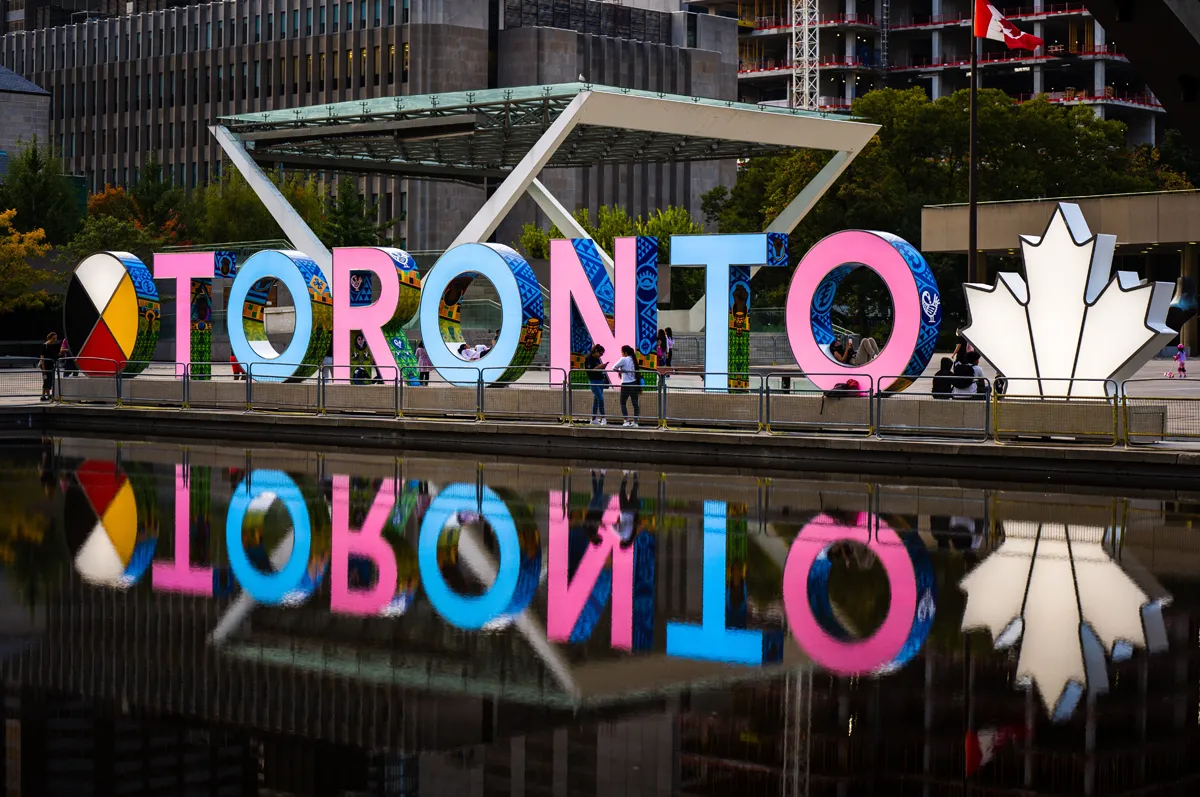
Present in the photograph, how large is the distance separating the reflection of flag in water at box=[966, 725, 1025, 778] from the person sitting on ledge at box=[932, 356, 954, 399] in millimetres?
16051

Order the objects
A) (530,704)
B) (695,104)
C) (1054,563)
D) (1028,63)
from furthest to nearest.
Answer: (1028,63) → (695,104) → (1054,563) → (530,704)

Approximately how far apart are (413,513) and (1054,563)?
755 cm

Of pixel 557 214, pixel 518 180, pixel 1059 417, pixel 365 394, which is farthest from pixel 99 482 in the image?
pixel 557 214

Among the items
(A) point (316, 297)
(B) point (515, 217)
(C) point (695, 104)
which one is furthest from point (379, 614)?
(B) point (515, 217)

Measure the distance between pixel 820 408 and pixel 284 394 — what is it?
1259cm

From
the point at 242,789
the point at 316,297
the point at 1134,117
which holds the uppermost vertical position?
the point at 1134,117

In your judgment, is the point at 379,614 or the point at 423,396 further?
the point at 423,396

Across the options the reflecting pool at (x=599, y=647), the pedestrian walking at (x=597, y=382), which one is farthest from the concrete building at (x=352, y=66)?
the reflecting pool at (x=599, y=647)

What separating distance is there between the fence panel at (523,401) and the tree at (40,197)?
44.5m

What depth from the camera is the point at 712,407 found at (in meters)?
27.1

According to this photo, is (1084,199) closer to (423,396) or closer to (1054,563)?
(423,396)

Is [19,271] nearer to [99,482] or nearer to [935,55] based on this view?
[99,482]

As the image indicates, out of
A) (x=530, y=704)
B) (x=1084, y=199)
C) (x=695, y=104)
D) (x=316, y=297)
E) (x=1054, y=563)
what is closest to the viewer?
(x=530, y=704)

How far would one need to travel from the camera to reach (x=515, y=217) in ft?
322
